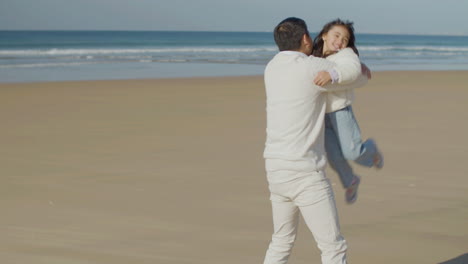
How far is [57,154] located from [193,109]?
4391 millimetres

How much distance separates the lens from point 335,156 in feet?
11.9

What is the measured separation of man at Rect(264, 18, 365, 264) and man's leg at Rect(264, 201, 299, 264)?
0.10 metres

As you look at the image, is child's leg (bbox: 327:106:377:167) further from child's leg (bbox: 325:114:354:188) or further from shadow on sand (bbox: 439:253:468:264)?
shadow on sand (bbox: 439:253:468:264)

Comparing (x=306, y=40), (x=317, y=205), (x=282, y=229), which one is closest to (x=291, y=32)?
(x=306, y=40)

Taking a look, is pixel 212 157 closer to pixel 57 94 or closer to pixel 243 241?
pixel 243 241

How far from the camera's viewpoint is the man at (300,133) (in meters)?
3.37

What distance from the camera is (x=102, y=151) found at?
8.41 m

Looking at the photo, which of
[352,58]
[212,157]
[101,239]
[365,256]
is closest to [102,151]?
[212,157]

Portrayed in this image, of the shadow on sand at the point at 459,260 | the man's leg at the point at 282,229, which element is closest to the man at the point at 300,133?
the man's leg at the point at 282,229

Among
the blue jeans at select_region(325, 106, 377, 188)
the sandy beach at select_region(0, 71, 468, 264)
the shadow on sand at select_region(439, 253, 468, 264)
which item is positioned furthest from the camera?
the sandy beach at select_region(0, 71, 468, 264)

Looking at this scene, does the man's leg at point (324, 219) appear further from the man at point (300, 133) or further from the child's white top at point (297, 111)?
the child's white top at point (297, 111)

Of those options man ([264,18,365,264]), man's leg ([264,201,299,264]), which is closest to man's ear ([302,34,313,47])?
man ([264,18,365,264])

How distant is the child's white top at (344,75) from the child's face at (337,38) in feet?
0.15

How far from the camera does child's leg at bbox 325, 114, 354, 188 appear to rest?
3586 mm
